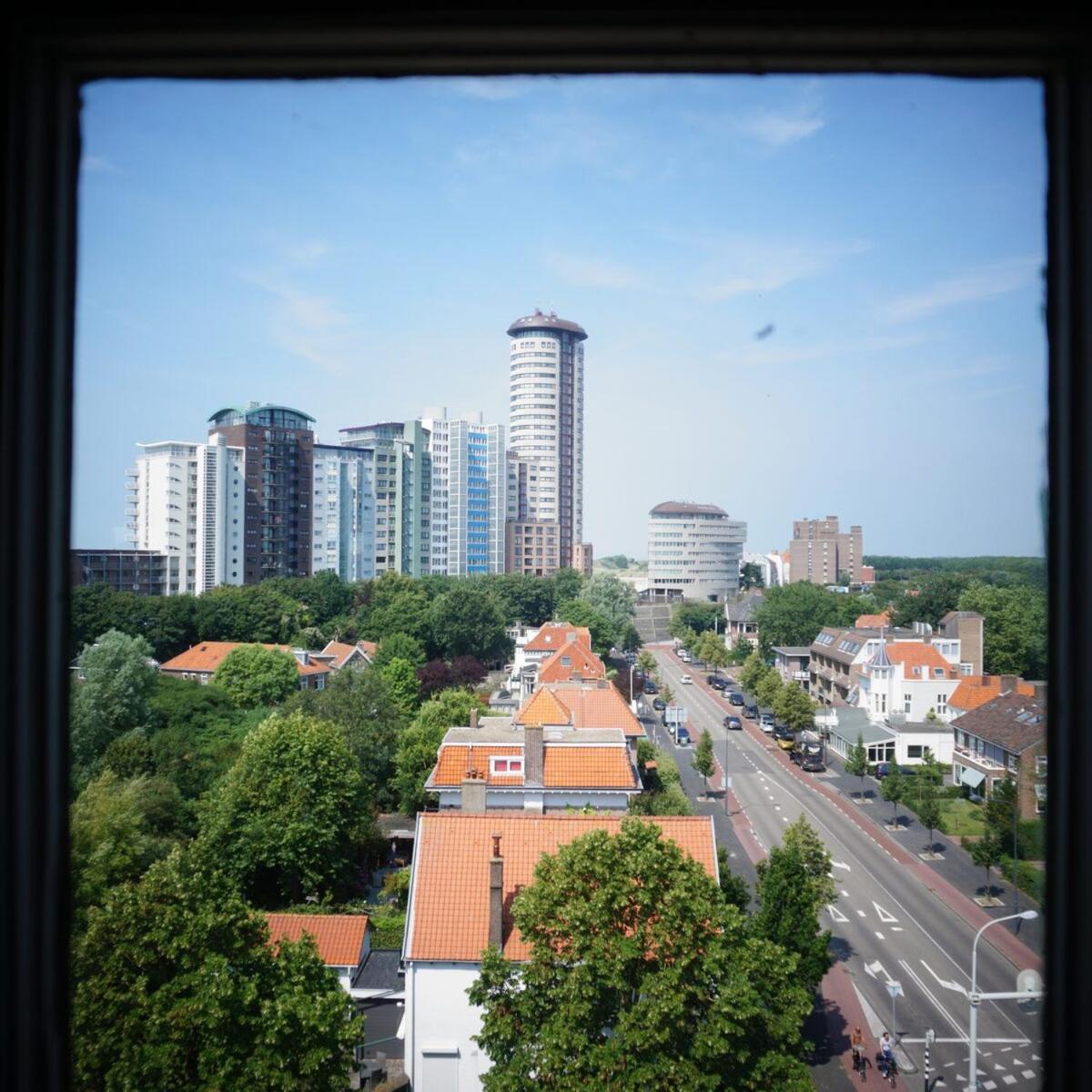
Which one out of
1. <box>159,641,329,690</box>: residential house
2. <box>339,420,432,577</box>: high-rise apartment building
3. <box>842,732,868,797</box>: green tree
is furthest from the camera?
<box>339,420,432,577</box>: high-rise apartment building

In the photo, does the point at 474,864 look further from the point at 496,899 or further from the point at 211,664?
the point at 211,664

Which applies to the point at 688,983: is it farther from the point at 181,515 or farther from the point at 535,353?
the point at 535,353

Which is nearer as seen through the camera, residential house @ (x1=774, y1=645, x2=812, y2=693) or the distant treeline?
the distant treeline

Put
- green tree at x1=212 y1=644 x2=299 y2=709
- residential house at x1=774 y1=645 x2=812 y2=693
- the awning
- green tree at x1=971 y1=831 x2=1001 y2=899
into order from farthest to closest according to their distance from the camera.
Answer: residential house at x1=774 y1=645 x2=812 y2=693, green tree at x1=212 y1=644 x2=299 y2=709, the awning, green tree at x1=971 y1=831 x2=1001 y2=899

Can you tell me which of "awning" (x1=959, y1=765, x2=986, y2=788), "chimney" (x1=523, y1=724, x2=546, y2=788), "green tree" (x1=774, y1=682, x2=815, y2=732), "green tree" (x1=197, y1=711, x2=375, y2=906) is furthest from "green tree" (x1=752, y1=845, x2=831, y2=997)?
"green tree" (x1=774, y1=682, x2=815, y2=732)

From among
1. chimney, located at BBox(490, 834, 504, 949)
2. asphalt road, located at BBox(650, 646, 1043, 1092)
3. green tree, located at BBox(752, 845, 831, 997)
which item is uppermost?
chimney, located at BBox(490, 834, 504, 949)

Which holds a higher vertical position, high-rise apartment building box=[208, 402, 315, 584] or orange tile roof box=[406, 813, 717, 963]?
high-rise apartment building box=[208, 402, 315, 584]

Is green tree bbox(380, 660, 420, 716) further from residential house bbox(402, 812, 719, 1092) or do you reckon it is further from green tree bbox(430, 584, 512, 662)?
residential house bbox(402, 812, 719, 1092)
